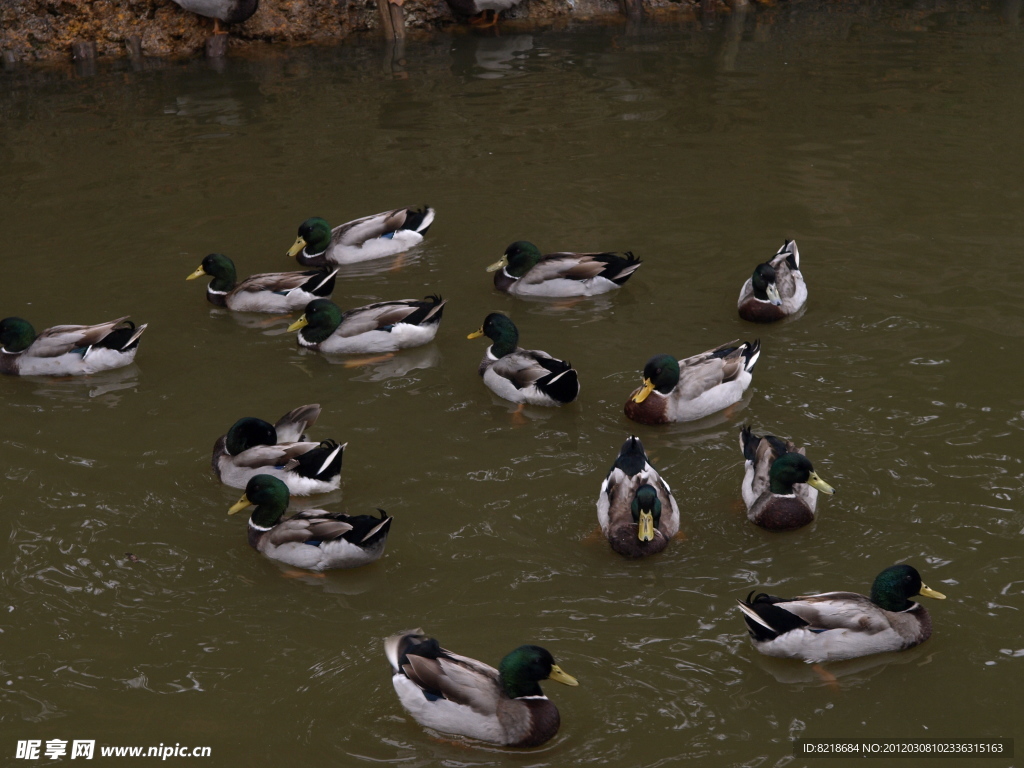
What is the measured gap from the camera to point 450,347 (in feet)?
35.4

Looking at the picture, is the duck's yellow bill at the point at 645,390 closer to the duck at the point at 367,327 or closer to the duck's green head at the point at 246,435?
the duck at the point at 367,327

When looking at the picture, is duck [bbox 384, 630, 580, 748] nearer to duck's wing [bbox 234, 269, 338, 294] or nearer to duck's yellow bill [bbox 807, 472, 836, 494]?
duck's yellow bill [bbox 807, 472, 836, 494]

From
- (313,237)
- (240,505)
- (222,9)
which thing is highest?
(222,9)

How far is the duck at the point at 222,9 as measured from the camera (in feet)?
69.6

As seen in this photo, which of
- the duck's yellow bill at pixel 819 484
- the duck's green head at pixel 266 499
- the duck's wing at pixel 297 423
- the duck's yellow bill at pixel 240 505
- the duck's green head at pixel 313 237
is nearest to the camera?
the duck's yellow bill at pixel 819 484

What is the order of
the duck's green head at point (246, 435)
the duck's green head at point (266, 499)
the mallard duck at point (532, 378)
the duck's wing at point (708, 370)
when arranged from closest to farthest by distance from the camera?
the duck's green head at point (266, 499) < the duck's green head at point (246, 435) < the duck's wing at point (708, 370) < the mallard duck at point (532, 378)

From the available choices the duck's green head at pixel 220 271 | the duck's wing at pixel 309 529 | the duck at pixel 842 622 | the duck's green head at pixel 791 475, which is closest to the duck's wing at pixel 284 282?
the duck's green head at pixel 220 271

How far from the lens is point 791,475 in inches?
298

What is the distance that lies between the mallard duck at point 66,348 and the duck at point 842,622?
6.20 meters

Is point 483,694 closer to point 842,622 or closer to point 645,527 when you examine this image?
point 645,527

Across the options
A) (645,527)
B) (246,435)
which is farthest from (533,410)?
(645,527)

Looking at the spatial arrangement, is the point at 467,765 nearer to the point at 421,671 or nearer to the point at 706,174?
the point at 421,671

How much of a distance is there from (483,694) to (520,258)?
609 cm

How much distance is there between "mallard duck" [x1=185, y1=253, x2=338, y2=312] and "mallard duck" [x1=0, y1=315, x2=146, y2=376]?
132 cm
